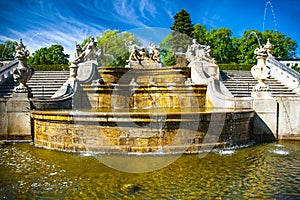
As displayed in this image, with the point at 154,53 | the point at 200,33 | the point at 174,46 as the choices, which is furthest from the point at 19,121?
the point at 200,33

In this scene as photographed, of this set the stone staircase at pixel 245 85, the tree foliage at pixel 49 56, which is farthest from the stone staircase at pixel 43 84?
the tree foliage at pixel 49 56

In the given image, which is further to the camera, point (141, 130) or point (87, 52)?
point (87, 52)

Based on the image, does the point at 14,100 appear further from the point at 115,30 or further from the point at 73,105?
the point at 115,30

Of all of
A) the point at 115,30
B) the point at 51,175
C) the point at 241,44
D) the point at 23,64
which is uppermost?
the point at 115,30


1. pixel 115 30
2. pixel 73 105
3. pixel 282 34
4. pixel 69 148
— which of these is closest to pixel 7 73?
pixel 73 105

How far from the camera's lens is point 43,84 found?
18.2 metres

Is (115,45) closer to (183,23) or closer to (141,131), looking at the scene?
(183,23)

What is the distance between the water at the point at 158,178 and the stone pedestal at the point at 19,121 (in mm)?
2076

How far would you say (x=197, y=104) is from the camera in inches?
580

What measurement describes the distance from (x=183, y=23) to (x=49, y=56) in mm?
27921

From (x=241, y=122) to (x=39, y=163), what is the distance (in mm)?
6662

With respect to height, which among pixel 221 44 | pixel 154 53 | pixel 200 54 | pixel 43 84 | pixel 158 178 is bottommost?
pixel 158 178

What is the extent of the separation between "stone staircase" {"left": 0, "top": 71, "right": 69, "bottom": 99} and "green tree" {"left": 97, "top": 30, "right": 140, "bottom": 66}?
31.4m

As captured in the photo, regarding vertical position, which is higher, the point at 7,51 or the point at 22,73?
the point at 7,51
